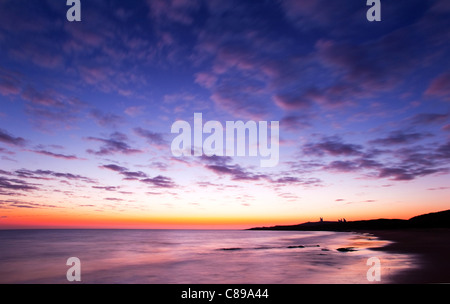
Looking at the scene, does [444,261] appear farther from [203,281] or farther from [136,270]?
[136,270]

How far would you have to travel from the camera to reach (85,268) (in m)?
25.2

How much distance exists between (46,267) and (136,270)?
33.8ft

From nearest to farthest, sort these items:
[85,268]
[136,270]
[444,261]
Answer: [444,261] < [136,270] < [85,268]

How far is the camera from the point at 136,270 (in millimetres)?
23531
